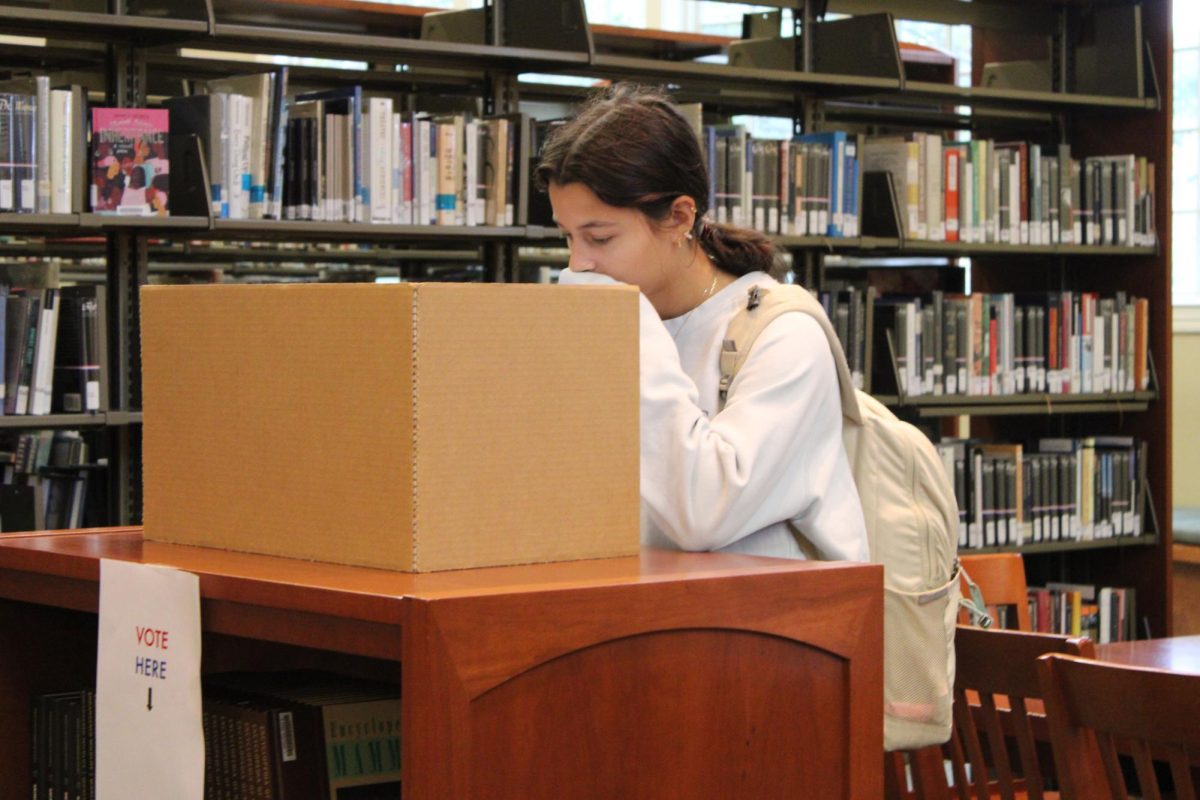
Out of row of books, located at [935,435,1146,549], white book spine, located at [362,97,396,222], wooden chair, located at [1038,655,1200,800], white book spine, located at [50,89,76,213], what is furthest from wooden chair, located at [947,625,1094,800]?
row of books, located at [935,435,1146,549]

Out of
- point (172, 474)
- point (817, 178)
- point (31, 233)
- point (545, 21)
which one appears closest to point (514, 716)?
point (172, 474)

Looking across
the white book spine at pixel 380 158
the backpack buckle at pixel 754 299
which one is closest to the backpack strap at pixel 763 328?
the backpack buckle at pixel 754 299

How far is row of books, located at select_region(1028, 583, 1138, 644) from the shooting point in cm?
499

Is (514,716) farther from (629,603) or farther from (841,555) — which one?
(841,555)

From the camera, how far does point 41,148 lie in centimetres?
335

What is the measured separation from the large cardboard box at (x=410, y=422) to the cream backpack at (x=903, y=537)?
0.49 m

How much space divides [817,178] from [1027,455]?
3.84 ft

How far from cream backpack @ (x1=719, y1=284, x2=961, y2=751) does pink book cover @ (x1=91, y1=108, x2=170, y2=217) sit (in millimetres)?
2034

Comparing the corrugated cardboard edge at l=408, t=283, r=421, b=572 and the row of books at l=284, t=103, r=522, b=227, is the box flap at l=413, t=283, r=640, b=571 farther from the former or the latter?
the row of books at l=284, t=103, r=522, b=227

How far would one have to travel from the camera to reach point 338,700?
1.30 m

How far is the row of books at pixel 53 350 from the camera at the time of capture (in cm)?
341

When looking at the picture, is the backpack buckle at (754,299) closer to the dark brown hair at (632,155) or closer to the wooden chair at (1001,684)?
the dark brown hair at (632,155)

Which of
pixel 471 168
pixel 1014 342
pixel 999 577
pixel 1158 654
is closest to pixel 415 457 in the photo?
pixel 1158 654

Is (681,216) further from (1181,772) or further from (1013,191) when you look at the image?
(1013,191)
